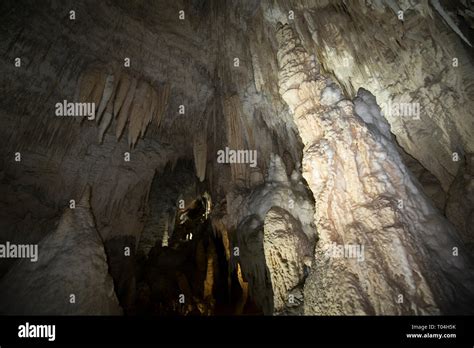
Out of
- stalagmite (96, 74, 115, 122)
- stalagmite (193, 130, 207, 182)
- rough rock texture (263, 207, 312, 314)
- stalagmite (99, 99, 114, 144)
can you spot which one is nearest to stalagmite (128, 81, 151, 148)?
stalagmite (99, 99, 114, 144)

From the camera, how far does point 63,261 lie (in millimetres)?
4684

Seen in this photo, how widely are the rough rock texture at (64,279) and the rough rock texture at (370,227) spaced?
11.4ft

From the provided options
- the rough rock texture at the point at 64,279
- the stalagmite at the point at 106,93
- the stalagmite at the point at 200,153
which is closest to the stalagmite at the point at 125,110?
the stalagmite at the point at 106,93

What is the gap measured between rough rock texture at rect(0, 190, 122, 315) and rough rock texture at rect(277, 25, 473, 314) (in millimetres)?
3473

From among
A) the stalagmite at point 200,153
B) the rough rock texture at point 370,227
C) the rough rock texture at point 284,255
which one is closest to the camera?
the rough rock texture at point 370,227

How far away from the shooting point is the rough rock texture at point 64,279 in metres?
4.14

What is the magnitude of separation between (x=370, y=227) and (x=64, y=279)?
15.6ft

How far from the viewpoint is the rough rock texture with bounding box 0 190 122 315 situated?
13.6 feet

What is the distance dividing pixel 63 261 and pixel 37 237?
3.55m

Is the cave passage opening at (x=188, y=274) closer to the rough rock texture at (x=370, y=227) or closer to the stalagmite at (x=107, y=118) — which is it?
the stalagmite at (x=107, y=118)

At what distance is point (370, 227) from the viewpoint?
3340 mm

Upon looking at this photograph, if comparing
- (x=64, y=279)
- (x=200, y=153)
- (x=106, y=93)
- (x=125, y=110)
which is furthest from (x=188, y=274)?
(x=106, y=93)

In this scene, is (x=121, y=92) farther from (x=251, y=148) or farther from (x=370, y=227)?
(x=370, y=227)

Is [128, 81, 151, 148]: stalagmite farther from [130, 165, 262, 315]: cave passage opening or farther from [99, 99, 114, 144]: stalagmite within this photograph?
[130, 165, 262, 315]: cave passage opening
